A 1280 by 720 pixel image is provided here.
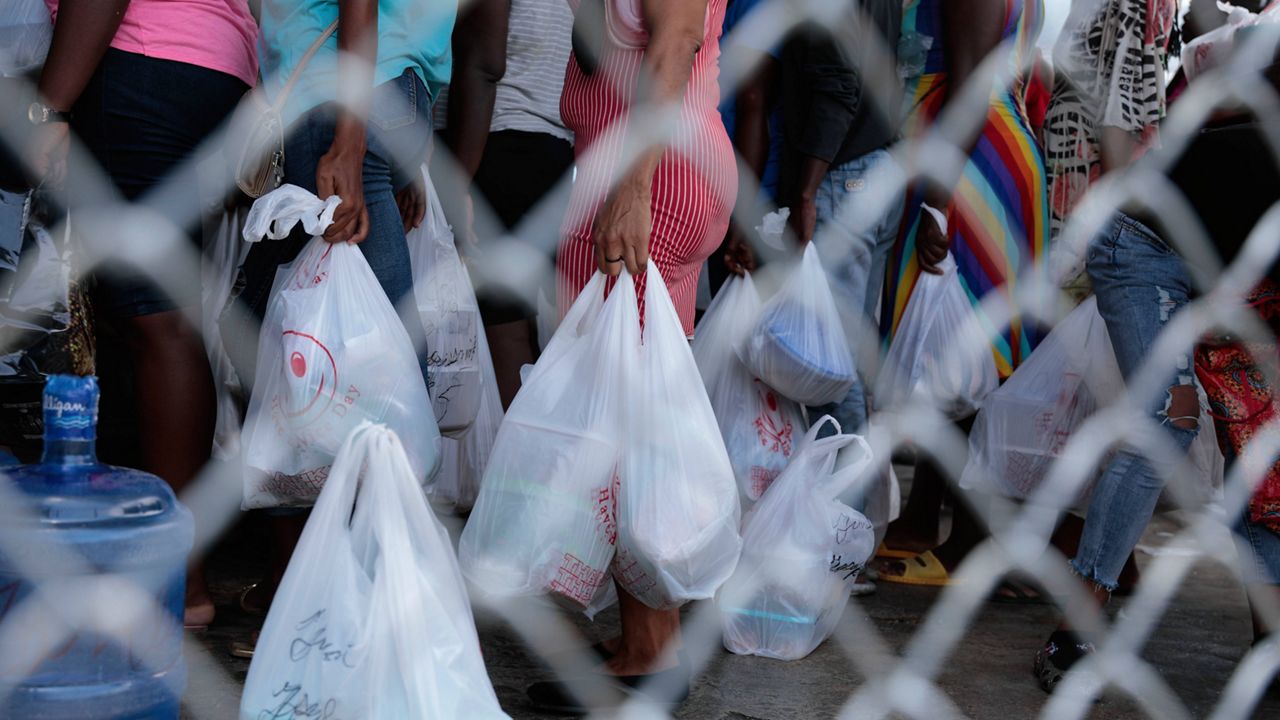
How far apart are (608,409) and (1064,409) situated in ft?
4.68

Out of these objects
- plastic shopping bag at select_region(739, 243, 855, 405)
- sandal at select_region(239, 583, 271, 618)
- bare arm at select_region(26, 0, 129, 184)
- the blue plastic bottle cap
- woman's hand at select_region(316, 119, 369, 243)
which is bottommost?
sandal at select_region(239, 583, 271, 618)

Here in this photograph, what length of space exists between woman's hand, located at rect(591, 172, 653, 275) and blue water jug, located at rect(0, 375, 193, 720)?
0.76 meters

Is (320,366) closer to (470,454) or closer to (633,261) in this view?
(633,261)

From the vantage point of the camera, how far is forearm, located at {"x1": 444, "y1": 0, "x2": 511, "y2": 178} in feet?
8.67

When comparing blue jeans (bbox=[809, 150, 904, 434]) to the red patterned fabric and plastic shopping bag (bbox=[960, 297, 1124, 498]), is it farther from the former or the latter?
the red patterned fabric

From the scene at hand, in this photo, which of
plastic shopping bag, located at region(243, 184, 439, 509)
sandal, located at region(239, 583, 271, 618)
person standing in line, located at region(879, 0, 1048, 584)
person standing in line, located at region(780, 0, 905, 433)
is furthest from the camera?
person standing in line, located at region(879, 0, 1048, 584)

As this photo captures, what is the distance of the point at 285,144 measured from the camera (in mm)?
2082

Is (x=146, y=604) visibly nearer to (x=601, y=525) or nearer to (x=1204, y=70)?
(x=601, y=525)

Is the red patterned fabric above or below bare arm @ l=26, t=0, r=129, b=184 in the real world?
below

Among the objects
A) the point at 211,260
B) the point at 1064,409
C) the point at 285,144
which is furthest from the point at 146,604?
the point at 1064,409

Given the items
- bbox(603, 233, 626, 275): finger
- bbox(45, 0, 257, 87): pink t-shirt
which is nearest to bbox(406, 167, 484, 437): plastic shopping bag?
bbox(45, 0, 257, 87): pink t-shirt

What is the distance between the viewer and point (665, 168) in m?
2.16

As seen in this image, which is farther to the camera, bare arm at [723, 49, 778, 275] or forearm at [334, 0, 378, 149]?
bare arm at [723, 49, 778, 275]

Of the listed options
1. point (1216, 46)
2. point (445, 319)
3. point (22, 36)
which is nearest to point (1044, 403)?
point (1216, 46)
